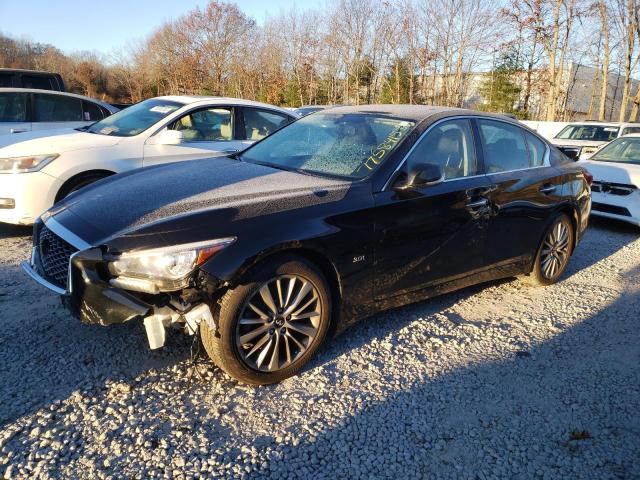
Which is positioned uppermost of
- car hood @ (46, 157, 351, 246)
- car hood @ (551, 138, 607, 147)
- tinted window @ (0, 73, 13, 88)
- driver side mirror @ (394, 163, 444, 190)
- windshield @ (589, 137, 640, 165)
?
tinted window @ (0, 73, 13, 88)

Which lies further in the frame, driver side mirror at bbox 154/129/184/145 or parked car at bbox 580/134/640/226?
parked car at bbox 580/134/640/226

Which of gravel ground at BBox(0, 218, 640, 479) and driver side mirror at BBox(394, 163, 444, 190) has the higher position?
driver side mirror at BBox(394, 163, 444, 190)

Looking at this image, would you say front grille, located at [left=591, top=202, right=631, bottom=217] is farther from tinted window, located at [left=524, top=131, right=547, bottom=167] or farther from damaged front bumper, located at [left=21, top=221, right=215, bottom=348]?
damaged front bumper, located at [left=21, top=221, right=215, bottom=348]

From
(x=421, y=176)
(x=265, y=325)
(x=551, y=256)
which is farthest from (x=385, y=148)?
(x=551, y=256)

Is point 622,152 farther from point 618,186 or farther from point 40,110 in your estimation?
point 40,110

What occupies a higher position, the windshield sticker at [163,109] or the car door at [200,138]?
the windshield sticker at [163,109]

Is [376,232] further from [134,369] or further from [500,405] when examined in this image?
[134,369]

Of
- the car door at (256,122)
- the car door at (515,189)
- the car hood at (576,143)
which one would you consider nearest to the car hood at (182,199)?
the car door at (515,189)

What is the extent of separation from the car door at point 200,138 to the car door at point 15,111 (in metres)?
3.28

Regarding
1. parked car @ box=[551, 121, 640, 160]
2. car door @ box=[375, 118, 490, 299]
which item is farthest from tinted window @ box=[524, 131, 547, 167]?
parked car @ box=[551, 121, 640, 160]

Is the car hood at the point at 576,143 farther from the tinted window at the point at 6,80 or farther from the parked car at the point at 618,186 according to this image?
the tinted window at the point at 6,80

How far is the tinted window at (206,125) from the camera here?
6.21m

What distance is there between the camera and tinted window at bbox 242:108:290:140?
6.67 metres

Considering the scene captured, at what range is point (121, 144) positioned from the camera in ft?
18.8
